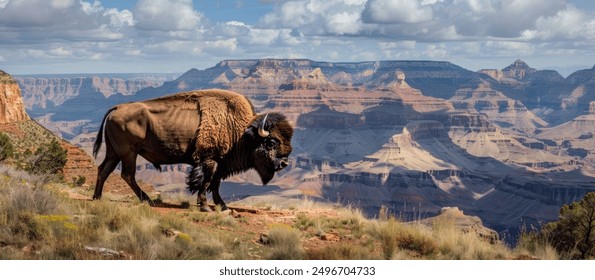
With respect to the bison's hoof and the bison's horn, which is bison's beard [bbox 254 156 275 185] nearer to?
the bison's horn

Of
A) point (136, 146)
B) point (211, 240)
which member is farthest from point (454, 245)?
point (136, 146)

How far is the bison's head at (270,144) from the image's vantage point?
14695 mm

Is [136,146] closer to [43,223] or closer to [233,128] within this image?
[233,128]

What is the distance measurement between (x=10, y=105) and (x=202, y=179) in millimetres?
71115

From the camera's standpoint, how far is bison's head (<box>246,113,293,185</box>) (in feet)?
48.2

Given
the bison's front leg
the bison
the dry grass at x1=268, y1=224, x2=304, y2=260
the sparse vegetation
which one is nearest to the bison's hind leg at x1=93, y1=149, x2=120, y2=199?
the bison

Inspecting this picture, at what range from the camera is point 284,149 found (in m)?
14.8

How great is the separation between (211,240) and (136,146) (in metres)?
4.56

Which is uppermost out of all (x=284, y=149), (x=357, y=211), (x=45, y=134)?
(x=284, y=149)

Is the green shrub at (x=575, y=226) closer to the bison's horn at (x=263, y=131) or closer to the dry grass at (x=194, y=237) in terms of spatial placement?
the dry grass at (x=194, y=237)

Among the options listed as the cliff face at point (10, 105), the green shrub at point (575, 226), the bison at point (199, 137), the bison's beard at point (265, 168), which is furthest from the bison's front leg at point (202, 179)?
the cliff face at point (10, 105)

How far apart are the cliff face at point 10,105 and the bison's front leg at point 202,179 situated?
66.5m

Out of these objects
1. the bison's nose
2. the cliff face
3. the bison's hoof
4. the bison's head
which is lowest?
the cliff face

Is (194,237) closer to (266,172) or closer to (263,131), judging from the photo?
(263,131)
